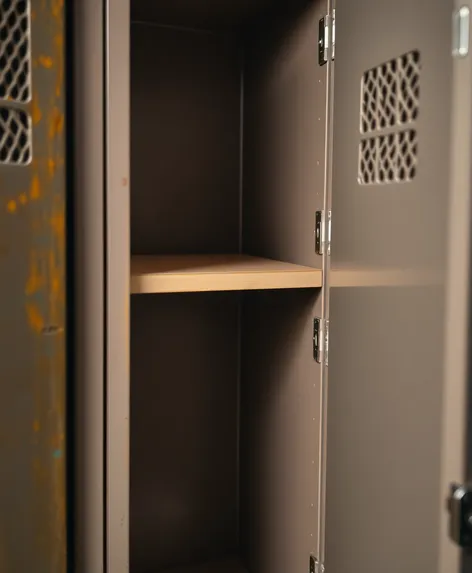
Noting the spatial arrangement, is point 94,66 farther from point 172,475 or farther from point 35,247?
point 172,475

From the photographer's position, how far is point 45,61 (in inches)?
34.3

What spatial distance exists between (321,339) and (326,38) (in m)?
0.58

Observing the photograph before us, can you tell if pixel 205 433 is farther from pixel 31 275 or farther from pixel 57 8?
pixel 57 8

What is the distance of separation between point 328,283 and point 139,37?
87 cm

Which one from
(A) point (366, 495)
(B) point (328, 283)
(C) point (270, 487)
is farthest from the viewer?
(C) point (270, 487)

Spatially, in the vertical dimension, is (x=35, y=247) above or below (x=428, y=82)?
below

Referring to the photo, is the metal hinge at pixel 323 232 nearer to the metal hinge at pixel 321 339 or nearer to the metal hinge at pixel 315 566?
the metal hinge at pixel 321 339

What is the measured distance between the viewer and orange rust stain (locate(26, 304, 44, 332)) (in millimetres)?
882

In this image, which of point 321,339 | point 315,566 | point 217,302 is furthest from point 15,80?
point 315,566

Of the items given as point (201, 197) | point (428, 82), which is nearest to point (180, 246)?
point (201, 197)

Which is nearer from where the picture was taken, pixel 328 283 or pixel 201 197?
pixel 328 283

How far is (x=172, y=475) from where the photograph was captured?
1.73m

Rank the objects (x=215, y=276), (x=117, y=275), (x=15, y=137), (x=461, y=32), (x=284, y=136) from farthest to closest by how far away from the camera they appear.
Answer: (x=284, y=136) → (x=215, y=276) → (x=117, y=275) → (x=15, y=137) → (x=461, y=32)

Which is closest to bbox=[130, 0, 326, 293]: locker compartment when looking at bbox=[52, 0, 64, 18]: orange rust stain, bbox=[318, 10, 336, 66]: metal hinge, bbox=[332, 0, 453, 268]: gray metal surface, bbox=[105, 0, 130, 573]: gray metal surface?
bbox=[318, 10, 336, 66]: metal hinge
